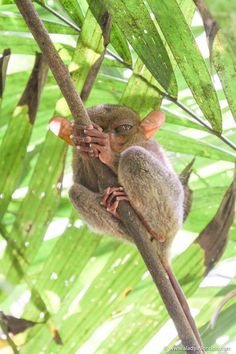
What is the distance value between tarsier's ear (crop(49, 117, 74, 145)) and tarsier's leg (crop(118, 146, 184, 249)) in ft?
1.44

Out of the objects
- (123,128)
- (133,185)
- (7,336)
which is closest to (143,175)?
(133,185)

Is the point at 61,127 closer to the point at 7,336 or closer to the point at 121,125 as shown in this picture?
the point at 121,125

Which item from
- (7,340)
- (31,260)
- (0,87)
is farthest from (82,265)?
(0,87)

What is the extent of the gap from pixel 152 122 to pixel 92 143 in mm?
341

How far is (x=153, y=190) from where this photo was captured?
326 cm

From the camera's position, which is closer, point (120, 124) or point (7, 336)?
point (7, 336)

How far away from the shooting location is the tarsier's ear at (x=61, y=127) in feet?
9.20

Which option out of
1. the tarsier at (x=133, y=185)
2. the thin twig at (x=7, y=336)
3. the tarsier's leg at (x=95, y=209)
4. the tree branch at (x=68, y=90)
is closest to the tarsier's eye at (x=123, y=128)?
the tarsier at (x=133, y=185)

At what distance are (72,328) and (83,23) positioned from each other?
129 cm

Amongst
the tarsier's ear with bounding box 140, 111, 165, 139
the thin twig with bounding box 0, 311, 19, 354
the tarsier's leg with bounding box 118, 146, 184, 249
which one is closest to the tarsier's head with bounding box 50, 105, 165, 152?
the tarsier's ear with bounding box 140, 111, 165, 139

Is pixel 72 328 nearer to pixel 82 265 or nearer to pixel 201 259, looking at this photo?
pixel 82 265

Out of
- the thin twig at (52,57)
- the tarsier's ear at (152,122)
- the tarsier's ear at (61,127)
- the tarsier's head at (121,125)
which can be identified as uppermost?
the tarsier's head at (121,125)

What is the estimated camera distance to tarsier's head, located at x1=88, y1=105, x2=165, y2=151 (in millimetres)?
3316

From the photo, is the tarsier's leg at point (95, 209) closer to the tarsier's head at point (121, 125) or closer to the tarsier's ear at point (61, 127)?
the tarsier's head at point (121, 125)
